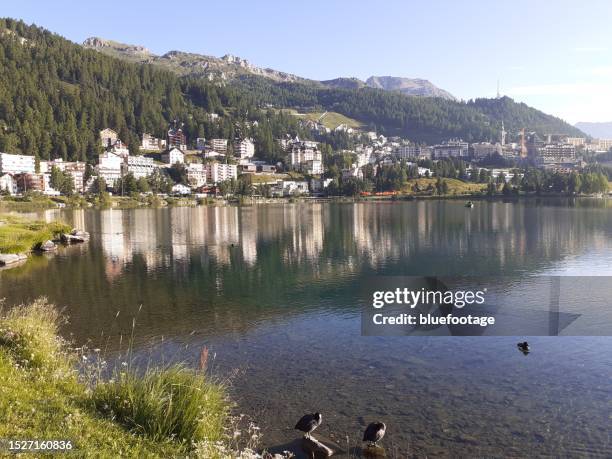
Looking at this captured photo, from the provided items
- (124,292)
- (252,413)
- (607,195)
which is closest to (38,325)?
(252,413)

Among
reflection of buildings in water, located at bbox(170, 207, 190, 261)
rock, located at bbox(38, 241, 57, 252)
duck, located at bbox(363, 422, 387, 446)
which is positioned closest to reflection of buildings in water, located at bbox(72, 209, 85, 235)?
reflection of buildings in water, located at bbox(170, 207, 190, 261)

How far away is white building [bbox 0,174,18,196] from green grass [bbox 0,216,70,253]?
103 metres

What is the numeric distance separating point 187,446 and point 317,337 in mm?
13319

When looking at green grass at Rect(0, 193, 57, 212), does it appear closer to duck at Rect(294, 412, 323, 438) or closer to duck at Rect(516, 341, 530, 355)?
duck at Rect(516, 341, 530, 355)

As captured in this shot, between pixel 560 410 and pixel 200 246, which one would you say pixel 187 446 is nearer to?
pixel 560 410

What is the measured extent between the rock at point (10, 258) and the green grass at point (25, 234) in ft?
3.73

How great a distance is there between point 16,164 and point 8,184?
18.5m

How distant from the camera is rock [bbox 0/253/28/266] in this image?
41.8 m

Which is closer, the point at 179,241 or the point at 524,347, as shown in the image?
the point at 524,347

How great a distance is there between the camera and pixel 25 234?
51.4 meters

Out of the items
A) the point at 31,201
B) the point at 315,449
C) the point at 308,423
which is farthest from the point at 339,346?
the point at 31,201

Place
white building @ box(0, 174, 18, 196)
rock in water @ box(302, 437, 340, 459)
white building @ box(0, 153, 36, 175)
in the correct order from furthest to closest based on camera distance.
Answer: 1. white building @ box(0, 153, 36, 175)
2. white building @ box(0, 174, 18, 196)
3. rock in water @ box(302, 437, 340, 459)

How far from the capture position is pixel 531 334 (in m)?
23.6

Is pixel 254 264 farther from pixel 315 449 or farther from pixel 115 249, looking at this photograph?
pixel 315 449
